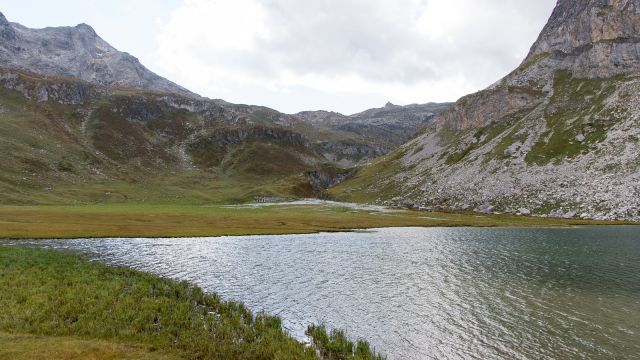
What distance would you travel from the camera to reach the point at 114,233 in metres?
87.8

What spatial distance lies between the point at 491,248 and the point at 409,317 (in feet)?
151

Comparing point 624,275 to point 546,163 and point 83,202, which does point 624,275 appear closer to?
point 546,163

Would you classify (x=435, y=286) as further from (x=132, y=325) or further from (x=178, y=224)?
(x=178, y=224)

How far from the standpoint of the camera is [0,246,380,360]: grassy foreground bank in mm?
24609

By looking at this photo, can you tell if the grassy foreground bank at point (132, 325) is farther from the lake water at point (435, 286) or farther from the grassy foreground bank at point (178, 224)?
the grassy foreground bank at point (178, 224)

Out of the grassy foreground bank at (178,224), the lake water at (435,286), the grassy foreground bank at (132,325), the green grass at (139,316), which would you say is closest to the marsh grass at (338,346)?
the grassy foreground bank at (132,325)

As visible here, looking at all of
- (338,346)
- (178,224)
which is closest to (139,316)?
(338,346)

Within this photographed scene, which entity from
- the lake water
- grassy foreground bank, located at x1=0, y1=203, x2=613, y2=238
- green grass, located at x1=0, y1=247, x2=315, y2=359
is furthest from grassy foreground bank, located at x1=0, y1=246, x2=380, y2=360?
grassy foreground bank, located at x1=0, y1=203, x2=613, y2=238

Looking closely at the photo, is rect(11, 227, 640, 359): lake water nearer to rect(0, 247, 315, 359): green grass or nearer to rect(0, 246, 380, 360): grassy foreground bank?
rect(0, 246, 380, 360): grassy foreground bank

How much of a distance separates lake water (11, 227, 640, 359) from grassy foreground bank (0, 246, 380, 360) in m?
3.64

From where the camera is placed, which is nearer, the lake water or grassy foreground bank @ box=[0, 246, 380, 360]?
grassy foreground bank @ box=[0, 246, 380, 360]

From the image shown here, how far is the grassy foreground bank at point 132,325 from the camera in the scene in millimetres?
24609

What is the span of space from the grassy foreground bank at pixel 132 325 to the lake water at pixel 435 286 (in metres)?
3.64

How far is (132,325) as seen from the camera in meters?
28.9
